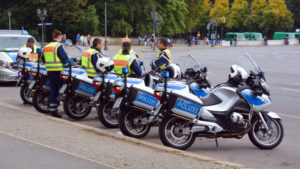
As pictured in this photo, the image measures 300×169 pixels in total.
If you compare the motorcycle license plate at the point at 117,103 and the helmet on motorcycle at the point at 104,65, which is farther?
the helmet on motorcycle at the point at 104,65

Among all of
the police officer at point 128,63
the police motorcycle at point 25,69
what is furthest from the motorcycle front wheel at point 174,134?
the police motorcycle at point 25,69

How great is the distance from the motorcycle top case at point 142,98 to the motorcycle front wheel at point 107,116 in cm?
137

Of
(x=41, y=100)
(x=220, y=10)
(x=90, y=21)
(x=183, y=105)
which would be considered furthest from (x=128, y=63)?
(x=220, y=10)

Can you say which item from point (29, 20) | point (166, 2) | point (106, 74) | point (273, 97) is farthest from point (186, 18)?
point (106, 74)

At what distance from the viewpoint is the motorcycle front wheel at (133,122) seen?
8531 mm

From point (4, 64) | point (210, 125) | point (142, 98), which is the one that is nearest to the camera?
point (210, 125)

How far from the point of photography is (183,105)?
299 inches

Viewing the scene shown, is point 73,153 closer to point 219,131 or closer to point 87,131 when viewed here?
point 87,131

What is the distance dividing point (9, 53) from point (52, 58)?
7.33 metres

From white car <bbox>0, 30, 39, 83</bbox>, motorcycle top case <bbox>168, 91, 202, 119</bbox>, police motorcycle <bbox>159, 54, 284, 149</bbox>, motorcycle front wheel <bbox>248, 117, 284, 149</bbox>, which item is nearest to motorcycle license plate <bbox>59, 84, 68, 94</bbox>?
police motorcycle <bbox>159, 54, 284, 149</bbox>

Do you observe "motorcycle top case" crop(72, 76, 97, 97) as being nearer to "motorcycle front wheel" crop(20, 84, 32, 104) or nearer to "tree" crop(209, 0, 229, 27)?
"motorcycle front wheel" crop(20, 84, 32, 104)

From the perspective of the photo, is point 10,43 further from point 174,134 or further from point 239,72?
point 239,72

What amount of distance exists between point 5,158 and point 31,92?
5018 mm

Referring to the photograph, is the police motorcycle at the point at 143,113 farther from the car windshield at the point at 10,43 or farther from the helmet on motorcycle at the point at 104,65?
the car windshield at the point at 10,43
